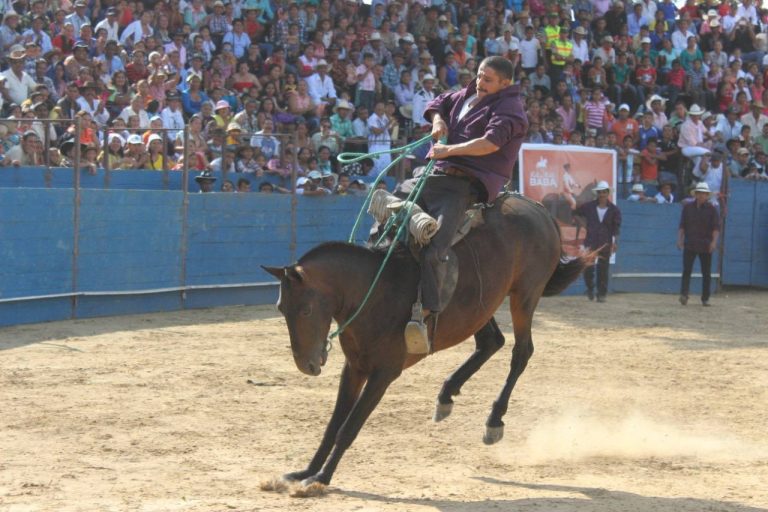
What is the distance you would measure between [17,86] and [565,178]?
27.2ft

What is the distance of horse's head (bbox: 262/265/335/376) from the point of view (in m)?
6.26

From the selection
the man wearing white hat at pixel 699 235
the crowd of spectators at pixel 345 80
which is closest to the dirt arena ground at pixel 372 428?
the crowd of spectators at pixel 345 80

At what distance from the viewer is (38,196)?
12.7m

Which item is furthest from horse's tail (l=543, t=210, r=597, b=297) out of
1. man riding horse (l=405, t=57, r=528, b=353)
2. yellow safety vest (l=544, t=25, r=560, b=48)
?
yellow safety vest (l=544, t=25, r=560, b=48)

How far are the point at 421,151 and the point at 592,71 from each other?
7.50m

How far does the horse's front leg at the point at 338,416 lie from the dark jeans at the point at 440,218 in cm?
59

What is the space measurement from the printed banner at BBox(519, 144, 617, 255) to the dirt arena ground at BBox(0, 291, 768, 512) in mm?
4890

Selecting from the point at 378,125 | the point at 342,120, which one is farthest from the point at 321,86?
the point at 378,125

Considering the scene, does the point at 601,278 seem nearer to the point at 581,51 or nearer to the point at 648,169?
the point at 648,169

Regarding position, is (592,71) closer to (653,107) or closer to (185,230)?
(653,107)

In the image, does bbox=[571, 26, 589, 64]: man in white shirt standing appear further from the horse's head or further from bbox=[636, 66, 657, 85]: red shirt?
the horse's head

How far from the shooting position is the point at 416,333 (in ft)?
21.4

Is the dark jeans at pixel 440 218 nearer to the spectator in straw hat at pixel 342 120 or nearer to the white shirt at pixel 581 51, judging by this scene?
the spectator in straw hat at pixel 342 120

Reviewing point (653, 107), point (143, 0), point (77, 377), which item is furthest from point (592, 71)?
point (77, 377)
